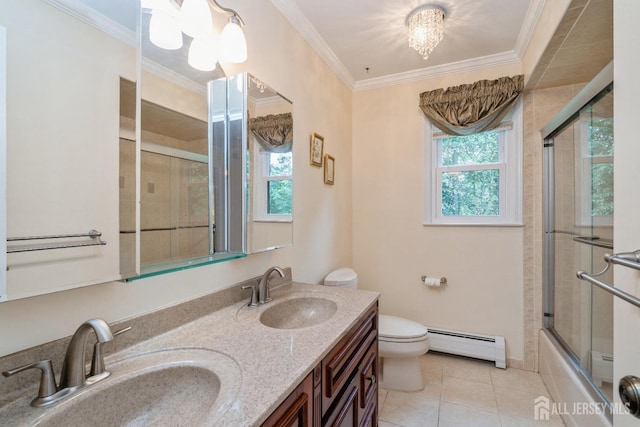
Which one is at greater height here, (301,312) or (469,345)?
(301,312)

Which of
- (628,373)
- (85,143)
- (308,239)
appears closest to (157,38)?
(85,143)

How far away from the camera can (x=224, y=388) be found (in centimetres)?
66

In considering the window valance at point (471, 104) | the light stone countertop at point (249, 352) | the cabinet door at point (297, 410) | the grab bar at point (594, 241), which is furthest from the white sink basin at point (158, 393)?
the window valance at point (471, 104)

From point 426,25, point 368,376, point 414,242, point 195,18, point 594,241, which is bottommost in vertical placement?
point 368,376

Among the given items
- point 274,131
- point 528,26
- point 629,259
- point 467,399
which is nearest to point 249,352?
point 629,259

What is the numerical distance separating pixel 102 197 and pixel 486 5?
7.21 ft

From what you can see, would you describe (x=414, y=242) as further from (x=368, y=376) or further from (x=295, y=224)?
(x=368, y=376)

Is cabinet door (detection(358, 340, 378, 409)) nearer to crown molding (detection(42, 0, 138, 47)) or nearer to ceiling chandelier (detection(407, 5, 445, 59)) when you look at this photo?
crown molding (detection(42, 0, 138, 47))

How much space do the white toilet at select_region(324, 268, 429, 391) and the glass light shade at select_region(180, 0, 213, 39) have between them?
1603mm

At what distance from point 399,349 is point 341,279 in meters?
0.59

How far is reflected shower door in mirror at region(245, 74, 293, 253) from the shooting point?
134cm

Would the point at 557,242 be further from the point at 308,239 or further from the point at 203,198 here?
the point at 203,198

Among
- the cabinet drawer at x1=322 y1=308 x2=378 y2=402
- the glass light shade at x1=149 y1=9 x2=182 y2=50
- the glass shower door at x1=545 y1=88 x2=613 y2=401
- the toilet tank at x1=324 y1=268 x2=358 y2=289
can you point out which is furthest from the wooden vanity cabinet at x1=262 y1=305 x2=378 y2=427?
the glass light shade at x1=149 y1=9 x2=182 y2=50

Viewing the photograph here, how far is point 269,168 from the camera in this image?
1.46m
